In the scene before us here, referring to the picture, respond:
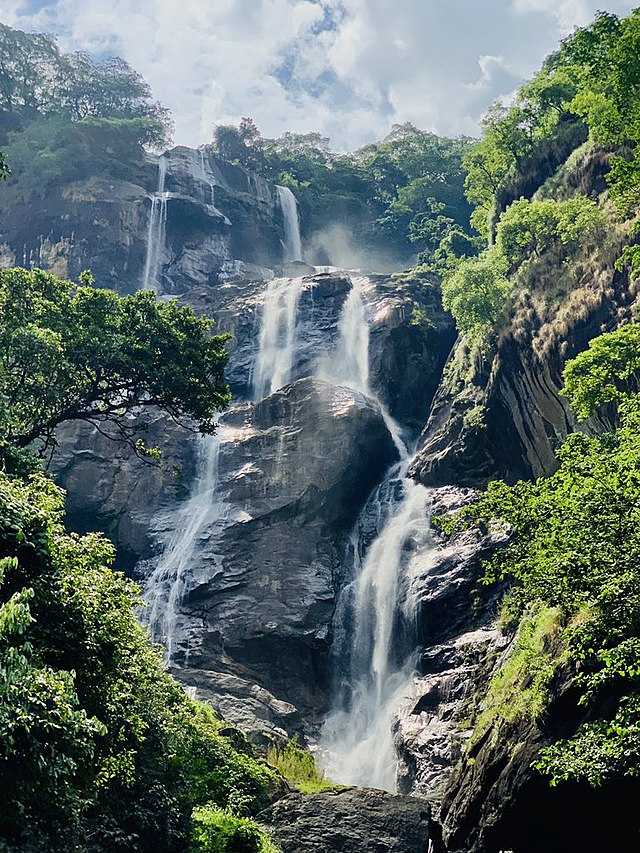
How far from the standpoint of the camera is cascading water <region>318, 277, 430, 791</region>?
73.8 ft

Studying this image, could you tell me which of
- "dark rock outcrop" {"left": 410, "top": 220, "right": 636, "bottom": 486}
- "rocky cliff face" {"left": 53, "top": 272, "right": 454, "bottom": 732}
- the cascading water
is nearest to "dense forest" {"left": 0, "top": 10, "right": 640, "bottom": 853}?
"dark rock outcrop" {"left": 410, "top": 220, "right": 636, "bottom": 486}

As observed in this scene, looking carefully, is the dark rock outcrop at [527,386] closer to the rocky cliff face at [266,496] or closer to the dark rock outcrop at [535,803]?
the rocky cliff face at [266,496]

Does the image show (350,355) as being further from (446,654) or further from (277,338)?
(446,654)

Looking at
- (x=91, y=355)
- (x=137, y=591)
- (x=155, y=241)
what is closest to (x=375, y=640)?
(x=91, y=355)

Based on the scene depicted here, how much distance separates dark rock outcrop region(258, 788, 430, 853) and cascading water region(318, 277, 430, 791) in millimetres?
7965

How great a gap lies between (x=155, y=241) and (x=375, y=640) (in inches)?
1531

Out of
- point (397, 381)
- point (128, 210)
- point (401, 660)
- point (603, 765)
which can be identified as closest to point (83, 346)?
point (401, 660)

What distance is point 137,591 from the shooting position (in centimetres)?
1041

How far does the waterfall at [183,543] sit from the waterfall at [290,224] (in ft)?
102

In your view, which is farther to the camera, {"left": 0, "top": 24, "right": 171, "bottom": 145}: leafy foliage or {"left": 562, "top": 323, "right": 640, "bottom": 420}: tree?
{"left": 0, "top": 24, "right": 171, "bottom": 145}: leafy foliage

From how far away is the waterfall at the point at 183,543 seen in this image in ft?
89.2

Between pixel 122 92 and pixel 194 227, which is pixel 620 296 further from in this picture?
pixel 122 92

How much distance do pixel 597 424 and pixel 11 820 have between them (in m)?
20.0

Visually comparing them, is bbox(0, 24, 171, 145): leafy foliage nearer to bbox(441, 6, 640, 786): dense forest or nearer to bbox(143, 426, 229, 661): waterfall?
bbox(143, 426, 229, 661): waterfall
